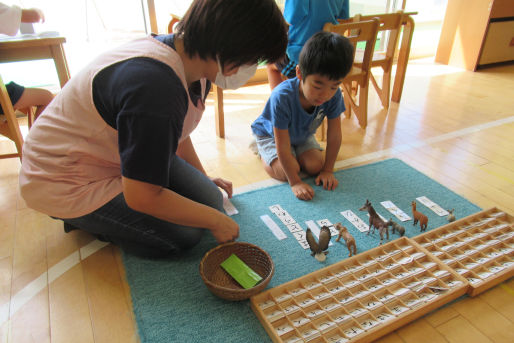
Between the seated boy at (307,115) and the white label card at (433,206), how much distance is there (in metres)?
0.33

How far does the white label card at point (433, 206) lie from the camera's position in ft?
4.12

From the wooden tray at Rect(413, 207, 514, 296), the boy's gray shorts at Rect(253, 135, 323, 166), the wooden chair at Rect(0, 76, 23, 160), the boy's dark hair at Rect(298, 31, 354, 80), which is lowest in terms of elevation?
the wooden tray at Rect(413, 207, 514, 296)

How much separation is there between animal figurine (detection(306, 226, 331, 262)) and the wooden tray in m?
0.29

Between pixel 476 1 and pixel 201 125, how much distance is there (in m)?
2.88

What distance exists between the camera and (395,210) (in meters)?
1.28

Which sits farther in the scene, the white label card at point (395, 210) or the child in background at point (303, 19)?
the child in background at point (303, 19)

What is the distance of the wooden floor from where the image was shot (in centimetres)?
86

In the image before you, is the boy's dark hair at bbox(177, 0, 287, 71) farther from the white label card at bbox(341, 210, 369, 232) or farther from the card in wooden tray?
the white label card at bbox(341, 210, 369, 232)

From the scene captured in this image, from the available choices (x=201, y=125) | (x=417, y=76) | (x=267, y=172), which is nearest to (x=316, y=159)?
(x=267, y=172)

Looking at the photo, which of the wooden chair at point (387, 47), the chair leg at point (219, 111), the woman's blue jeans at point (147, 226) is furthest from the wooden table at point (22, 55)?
the wooden chair at point (387, 47)

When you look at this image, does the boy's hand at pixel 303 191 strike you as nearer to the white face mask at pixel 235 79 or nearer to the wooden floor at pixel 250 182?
the wooden floor at pixel 250 182

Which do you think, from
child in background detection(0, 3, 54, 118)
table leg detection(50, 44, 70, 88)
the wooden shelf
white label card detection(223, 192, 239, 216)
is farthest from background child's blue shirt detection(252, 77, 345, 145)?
the wooden shelf

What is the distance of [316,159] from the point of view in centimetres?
151

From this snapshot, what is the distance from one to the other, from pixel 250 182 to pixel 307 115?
373 millimetres
